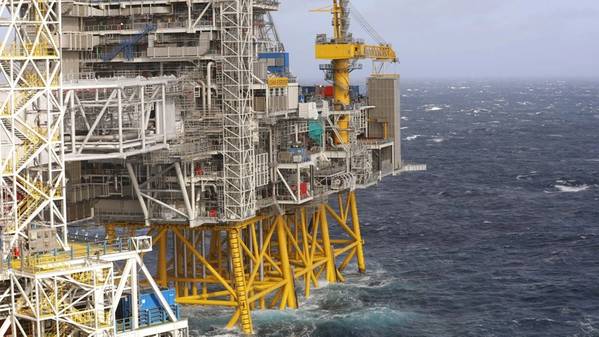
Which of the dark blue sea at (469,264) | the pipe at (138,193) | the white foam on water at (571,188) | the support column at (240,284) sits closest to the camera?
the pipe at (138,193)

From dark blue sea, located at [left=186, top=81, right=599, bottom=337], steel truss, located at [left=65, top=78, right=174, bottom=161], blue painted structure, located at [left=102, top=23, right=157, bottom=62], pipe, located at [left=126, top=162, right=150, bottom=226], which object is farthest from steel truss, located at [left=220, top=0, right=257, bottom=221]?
dark blue sea, located at [left=186, top=81, right=599, bottom=337]

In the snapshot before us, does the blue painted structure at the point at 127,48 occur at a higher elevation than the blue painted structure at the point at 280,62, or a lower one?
higher

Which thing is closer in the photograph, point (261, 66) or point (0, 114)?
point (0, 114)

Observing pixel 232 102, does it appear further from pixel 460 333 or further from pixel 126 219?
pixel 460 333

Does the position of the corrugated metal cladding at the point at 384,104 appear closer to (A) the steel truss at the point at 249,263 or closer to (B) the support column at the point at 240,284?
(A) the steel truss at the point at 249,263

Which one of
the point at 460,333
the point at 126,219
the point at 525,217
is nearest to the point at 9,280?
the point at 126,219

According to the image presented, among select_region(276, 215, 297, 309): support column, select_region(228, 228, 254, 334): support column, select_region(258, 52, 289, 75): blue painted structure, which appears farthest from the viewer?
select_region(258, 52, 289, 75): blue painted structure

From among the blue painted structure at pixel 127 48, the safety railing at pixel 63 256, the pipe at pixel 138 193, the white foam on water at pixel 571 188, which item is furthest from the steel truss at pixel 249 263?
the white foam on water at pixel 571 188

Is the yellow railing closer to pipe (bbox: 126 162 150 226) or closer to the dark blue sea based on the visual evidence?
pipe (bbox: 126 162 150 226)
